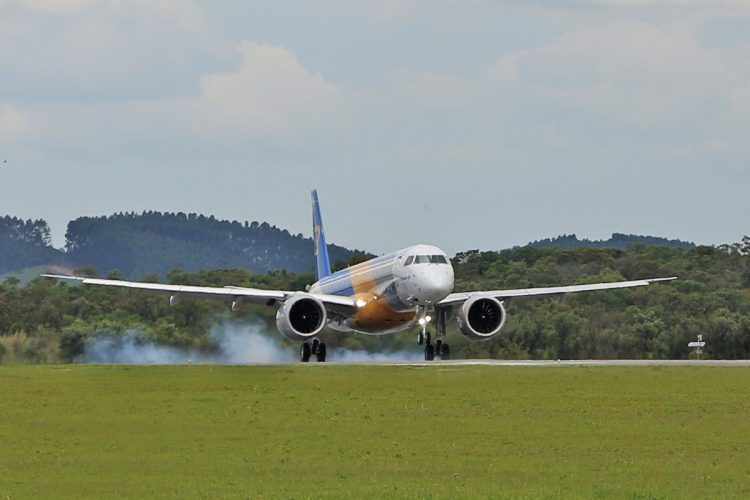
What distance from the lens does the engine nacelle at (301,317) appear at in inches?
2763

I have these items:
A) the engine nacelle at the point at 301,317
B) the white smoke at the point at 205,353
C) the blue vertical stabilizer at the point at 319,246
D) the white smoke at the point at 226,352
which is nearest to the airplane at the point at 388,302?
the engine nacelle at the point at 301,317

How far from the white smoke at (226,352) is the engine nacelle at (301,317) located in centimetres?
237

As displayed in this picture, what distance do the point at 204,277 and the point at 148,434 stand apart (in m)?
70.2

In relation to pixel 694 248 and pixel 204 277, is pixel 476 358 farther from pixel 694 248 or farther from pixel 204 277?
pixel 694 248

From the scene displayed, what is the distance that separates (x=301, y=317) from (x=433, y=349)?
18.0 ft

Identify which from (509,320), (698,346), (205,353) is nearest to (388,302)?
(205,353)

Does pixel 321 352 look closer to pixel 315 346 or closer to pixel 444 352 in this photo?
pixel 315 346

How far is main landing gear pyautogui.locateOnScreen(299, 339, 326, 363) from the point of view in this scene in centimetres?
7106

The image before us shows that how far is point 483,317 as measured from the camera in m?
71.0

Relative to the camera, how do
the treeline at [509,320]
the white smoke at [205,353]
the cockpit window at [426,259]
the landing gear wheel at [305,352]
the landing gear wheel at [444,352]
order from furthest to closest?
the treeline at [509,320] < the white smoke at [205,353] < the landing gear wheel at [305,352] < the landing gear wheel at [444,352] < the cockpit window at [426,259]

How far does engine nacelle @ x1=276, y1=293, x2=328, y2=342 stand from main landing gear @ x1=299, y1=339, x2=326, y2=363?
660 millimetres

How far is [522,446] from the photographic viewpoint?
31.7m

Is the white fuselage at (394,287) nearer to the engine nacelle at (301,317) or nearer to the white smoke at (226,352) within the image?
the white smoke at (226,352)

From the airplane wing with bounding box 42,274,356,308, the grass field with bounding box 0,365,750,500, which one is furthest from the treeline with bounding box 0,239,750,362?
the grass field with bounding box 0,365,750,500
